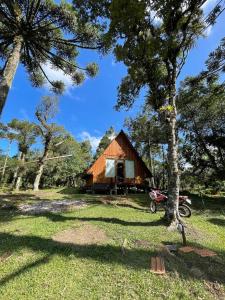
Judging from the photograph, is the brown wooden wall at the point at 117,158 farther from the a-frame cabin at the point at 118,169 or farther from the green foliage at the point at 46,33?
the green foliage at the point at 46,33

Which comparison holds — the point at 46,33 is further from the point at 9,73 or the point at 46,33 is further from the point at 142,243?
the point at 142,243

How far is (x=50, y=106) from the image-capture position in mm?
26750

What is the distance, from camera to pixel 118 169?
23062 mm

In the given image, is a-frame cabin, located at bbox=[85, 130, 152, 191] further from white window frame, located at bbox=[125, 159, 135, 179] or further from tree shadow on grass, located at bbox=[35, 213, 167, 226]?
tree shadow on grass, located at bbox=[35, 213, 167, 226]

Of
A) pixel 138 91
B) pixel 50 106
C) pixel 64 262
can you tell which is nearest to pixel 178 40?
pixel 138 91

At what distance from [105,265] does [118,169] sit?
17.5 metres

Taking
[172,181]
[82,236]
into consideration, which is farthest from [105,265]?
[172,181]

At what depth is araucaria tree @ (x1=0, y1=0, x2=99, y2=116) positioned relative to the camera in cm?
929

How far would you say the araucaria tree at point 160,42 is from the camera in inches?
321

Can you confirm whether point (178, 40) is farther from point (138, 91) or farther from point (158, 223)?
point (158, 223)

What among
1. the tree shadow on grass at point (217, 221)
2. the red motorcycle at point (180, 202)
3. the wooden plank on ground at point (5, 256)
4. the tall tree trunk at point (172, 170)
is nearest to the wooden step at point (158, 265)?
the tall tree trunk at point (172, 170)

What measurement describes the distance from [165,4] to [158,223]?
25.6ft

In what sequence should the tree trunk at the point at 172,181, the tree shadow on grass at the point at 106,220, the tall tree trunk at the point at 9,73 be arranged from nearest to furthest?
the tall tree trunk at the point at 9,73, the tree trunk at the point at 172,181, the tree shadow on grass at the point at 106,220

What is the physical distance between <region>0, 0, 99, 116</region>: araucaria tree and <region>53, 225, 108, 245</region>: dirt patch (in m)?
4.76
